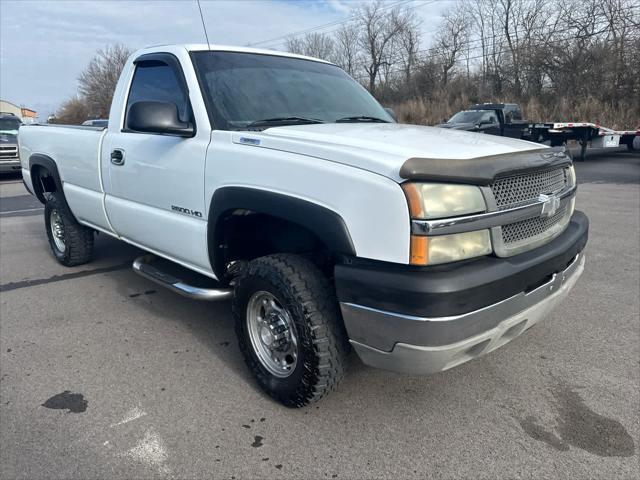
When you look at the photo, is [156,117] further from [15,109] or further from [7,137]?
[15,109]

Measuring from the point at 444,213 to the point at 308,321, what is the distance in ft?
2.75

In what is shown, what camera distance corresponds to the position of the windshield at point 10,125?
Answer: 50.0ft

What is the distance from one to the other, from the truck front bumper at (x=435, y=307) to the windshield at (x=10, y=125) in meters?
16.1

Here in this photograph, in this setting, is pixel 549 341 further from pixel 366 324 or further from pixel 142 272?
pixel 142 272

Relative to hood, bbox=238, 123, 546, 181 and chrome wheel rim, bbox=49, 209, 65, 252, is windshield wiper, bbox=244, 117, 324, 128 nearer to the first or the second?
hood, bbox=238, 123, 546, 181

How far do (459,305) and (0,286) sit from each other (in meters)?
4.72

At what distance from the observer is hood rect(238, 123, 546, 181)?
220cm

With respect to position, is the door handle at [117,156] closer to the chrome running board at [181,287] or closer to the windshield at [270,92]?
the chrome running board at [181,287]

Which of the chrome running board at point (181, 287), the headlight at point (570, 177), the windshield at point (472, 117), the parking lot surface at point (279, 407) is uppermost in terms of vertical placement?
the windshield at point (472, 117)

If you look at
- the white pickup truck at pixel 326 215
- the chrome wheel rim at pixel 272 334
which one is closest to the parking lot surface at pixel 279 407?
the chrome wheel rim at pixel 272 334

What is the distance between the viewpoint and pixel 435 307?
2.06m

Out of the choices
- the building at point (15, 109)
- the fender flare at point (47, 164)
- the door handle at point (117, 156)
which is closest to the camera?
the door handle at point (117, 156)

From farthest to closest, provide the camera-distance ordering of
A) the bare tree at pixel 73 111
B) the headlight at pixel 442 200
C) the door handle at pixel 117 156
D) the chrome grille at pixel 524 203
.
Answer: the bare tree at pixel 73 111, the door handle at pixel 117 156, the chrome grille at pixel 524 203, the headlight at pixel 442 200

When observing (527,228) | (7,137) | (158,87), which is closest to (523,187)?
(527,228)
